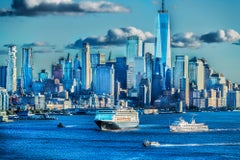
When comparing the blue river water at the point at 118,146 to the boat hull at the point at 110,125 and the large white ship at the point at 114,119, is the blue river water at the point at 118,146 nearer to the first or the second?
the boat hull at the point at 110,125

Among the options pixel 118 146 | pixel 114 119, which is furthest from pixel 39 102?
pixel 118 146

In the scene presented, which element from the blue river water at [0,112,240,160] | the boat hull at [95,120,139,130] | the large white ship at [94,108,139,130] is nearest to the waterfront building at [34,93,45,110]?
the large white ship at [94,108,139,130]

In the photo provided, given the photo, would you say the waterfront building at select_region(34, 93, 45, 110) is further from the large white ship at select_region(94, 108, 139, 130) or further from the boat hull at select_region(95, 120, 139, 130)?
the boat hull at select_region(95, 120, 139, 130)

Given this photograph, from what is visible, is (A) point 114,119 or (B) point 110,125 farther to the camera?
(A) point 114,119

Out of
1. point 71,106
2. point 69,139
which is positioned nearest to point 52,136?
point 69,139

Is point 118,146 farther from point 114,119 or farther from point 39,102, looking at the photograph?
point 39,102

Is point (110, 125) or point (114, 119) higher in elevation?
point (114, 119)

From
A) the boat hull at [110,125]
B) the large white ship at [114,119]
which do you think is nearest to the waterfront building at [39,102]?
the large white ship at [114,119]

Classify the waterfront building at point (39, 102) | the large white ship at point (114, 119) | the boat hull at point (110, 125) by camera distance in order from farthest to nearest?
1. the waterfront building at point (39, 102)
2. the large white ship at point (114, 119)
3. the boat hull at point (110, 125)
